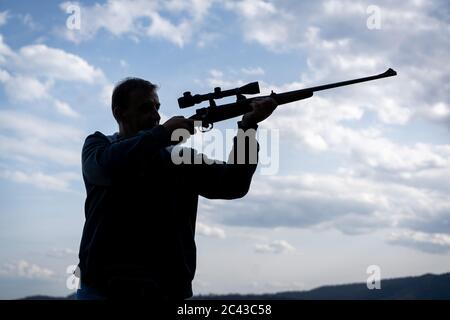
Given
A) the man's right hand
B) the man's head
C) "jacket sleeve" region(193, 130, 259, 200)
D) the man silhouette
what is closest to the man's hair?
the man's head

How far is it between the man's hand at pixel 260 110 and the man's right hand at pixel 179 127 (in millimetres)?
536

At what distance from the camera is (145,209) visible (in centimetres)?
418

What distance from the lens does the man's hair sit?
5052 millimetres

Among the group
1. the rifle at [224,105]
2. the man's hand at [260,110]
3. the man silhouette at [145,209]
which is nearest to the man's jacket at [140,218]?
the man silhouette at [145,209]

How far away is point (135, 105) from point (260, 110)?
119 centimetres

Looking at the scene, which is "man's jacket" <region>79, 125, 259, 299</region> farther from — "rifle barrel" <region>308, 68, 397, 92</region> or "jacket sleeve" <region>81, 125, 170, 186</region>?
"rifle barrel" <region>308, 68, 397, 92</region>

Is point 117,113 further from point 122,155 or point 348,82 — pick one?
point 348,82

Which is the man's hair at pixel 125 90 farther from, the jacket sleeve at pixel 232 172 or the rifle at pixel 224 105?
the jacket sleeve at pixel 232 172

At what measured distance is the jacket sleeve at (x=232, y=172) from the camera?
467cm
